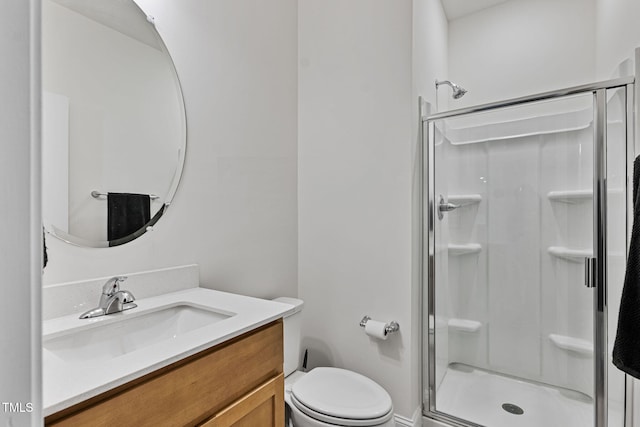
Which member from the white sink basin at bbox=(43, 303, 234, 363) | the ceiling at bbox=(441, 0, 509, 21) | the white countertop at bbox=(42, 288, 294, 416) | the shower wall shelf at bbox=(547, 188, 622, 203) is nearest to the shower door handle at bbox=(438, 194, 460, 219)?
the shower wall shelf at bbox=(547, 188, 622, 203)

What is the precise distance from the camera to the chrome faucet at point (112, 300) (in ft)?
3.22

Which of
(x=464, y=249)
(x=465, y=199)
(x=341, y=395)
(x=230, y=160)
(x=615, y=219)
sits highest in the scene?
(x=230, y=160)

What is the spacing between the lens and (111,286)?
1.03 meters

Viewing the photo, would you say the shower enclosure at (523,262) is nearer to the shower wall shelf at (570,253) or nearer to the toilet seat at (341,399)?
the shower wall shelf at (570,253)

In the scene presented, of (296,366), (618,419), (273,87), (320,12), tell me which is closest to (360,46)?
(320,12)

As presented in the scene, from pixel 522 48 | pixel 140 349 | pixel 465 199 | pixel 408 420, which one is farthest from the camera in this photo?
pixel 522 48

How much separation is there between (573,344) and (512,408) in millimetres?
449

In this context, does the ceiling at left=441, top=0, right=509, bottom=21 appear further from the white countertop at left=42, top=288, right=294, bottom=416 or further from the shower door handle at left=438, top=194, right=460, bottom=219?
the white countertop at left=42, top=288, right=294, bottom=416

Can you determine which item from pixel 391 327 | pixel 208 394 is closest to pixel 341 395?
pixel 391 327

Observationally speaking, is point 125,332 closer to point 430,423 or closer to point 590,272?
point 430,423

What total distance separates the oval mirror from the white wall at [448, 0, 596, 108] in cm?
199

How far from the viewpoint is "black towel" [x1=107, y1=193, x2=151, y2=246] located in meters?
1.14

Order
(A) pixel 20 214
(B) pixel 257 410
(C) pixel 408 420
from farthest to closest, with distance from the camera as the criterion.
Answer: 1. (C) pixel 408 420
2. (B) pixel 257 410
3. (A) pixel 20 214

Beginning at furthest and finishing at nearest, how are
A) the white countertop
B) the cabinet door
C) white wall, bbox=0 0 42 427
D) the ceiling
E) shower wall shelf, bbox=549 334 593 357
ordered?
the ceiling
shower wall shelf, bbox=549 334 593 357
the cabinet door
the white countertop
white wall, bbox=0 0 42 427
